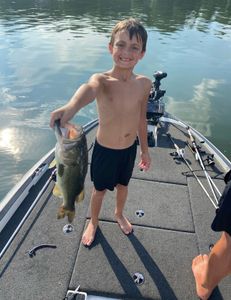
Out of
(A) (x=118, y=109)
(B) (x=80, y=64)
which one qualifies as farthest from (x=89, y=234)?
(B) (x=80, y=64)

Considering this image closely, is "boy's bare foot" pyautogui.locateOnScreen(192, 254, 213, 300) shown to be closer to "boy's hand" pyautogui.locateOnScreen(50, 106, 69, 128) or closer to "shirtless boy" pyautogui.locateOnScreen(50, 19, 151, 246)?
"shirtless boy" pyautogui.locateOnScreen(50, 19, 151, 246)

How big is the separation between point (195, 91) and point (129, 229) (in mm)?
8827

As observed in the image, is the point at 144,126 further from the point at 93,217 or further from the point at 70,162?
the point at 70,162

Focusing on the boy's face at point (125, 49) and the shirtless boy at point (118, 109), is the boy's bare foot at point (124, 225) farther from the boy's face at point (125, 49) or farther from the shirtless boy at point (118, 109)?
the boy's face at point (125, 49)

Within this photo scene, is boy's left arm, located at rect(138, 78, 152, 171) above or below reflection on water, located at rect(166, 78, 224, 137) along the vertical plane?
above

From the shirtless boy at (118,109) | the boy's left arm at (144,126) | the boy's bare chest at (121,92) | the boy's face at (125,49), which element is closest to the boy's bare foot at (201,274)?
the shirtless boy at (118,109)

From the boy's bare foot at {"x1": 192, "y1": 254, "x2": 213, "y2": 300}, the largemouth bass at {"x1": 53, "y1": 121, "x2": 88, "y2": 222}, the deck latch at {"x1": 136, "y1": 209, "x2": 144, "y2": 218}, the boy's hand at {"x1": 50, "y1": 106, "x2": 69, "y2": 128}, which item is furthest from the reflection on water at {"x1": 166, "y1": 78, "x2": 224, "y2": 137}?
the boy's hand at {"x1": 50, "y1": 106, "x2": 69, "y2": 128}

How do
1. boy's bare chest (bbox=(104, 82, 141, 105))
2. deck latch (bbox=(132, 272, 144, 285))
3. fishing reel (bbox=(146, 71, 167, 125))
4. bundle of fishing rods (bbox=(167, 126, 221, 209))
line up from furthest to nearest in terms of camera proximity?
fishing reel (bbox=(146, 71, 167, 125)), bundle of fishing rods (bbox=(167, 126, 221, 209)), deck latch (bbox=(132, 272, 144, 285)), boy's bare chest (bbox=(104, 82, 141, 105))

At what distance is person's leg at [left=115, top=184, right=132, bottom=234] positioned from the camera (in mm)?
3992

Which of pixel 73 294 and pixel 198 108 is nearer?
pixel 73 294

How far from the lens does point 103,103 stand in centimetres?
322

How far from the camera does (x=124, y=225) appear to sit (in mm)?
4152

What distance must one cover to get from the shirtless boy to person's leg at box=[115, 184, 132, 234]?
0.01m

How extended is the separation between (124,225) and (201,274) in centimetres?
111
